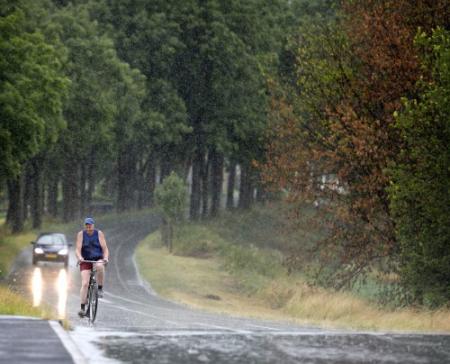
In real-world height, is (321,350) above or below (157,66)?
below

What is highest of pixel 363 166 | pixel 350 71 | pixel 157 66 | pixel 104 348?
pixel 157 66

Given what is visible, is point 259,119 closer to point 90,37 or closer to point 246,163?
point 246,163

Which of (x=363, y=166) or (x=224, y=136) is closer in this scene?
(x=363, y=166)

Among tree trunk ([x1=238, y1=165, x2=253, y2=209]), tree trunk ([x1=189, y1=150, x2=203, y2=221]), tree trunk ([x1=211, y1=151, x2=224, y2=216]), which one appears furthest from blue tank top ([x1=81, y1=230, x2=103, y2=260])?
tree trunk ([x1=238, y1=165, x2=253, y2=209])

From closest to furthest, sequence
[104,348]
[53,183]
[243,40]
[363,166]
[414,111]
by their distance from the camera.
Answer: [104,348], [414,111], [363,166], [243,40], [53,183]

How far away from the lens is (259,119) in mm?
71875

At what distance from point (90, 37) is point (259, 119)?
499 inches

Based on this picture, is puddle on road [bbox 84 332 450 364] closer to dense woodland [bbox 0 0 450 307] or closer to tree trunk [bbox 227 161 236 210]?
dense woodland [bbox 0 0 450 307]

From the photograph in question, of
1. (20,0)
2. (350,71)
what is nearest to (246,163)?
(20,0)

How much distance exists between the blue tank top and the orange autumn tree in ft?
34.4

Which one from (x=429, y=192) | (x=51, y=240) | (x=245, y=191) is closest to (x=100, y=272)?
(x=429, y=192)

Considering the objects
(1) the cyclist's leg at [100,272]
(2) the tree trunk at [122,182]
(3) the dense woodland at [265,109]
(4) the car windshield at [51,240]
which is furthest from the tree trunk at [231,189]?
(1) the cyclist's leg at [100,272]

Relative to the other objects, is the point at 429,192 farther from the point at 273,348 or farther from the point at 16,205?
the point at 16,205

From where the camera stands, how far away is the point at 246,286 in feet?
157
